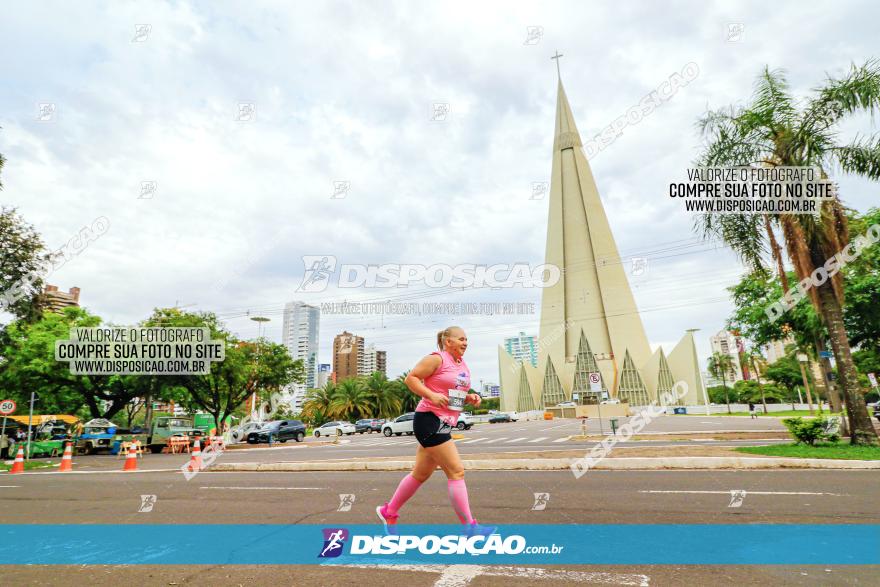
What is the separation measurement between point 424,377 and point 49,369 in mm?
33947

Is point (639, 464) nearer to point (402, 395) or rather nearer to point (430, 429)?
point (430, 429)

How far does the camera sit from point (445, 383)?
13.6 ft

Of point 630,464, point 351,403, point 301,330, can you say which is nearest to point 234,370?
point 630,464

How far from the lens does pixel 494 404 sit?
130m

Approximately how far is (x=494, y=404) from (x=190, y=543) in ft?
424

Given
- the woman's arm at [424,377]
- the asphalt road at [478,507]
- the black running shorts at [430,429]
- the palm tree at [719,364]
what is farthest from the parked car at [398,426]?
the palm tree at [719,364]

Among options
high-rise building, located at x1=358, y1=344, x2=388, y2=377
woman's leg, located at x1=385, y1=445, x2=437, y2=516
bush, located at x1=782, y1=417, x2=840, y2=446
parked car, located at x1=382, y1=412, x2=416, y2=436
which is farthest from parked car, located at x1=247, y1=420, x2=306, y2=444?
high-rise building, located at x1=358, y1=344, x2=388, y2=377

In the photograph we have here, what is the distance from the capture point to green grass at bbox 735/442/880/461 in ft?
33.5

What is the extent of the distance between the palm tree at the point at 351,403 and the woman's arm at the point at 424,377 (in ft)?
197

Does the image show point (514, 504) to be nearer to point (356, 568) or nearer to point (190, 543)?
point (356, 568)

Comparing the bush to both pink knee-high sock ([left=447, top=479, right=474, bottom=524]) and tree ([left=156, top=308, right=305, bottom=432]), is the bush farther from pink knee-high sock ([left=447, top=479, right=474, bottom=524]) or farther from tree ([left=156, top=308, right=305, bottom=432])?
tree ([left=156, top=308, right=305, bottom=432])

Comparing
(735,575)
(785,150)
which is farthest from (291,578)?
(785,150)

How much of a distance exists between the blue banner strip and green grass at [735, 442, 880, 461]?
6922mm

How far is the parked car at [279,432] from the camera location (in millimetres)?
29312
